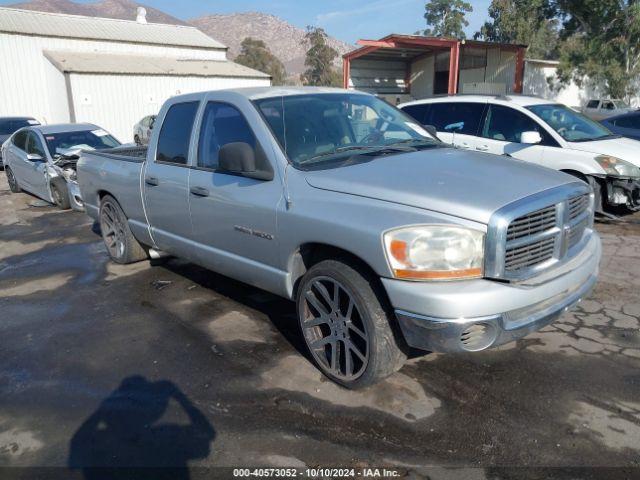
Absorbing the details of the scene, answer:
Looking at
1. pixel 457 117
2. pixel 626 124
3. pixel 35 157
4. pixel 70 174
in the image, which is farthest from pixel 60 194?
pixel 626 124

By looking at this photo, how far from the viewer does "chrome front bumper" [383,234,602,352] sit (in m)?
2.90

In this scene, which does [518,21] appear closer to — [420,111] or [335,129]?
[420,111]

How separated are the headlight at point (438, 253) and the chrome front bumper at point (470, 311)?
0.06 m

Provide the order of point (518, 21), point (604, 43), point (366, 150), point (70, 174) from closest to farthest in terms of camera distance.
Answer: point (366, 150), point (70, 174), point (604, 43), point (518, 21)

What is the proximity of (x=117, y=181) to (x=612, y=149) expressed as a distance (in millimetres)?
6339

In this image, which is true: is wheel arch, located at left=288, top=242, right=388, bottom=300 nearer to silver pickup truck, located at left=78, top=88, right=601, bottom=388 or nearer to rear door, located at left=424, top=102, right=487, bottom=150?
silver pickup truck, located at left=78, top=88, right=601, bottom=388

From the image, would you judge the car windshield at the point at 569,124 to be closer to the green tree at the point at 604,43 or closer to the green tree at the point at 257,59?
the green tree at the point at 604,43

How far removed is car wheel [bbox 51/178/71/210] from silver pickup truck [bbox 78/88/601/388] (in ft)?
19.3

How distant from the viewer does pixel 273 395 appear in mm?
3541

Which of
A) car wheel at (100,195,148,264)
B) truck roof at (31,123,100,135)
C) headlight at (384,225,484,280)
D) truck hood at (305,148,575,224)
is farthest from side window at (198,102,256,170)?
truck roof at (31,123,100,135)

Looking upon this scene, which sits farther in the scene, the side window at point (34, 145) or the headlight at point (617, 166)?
the side window at point (34, 145)

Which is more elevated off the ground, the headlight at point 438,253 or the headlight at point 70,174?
the headlight at point 438,253

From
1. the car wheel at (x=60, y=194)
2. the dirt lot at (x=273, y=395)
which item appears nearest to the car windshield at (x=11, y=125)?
the car wheel at (x=60, y=194)

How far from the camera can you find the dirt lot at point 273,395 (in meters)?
2.97
